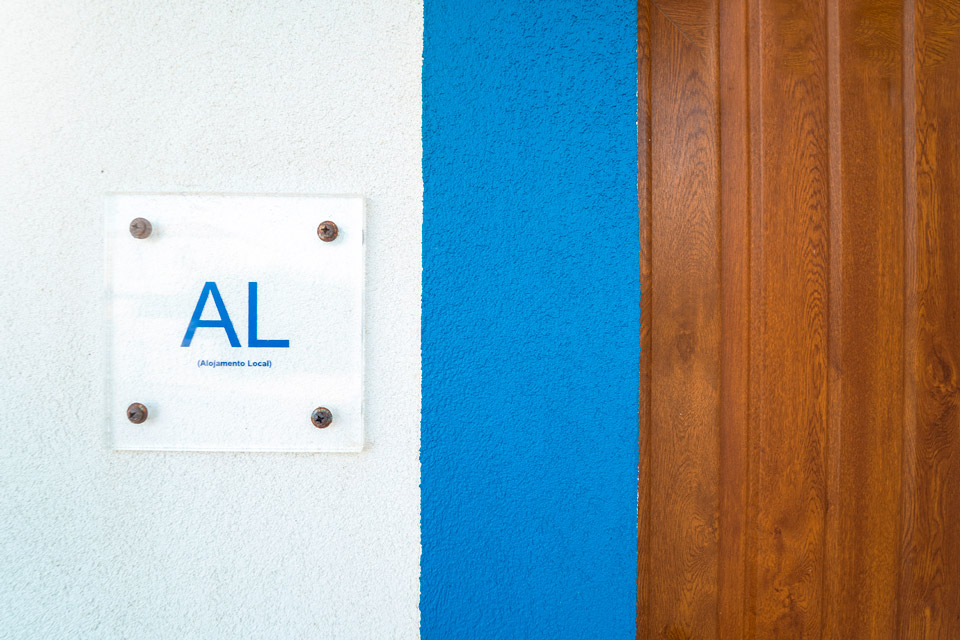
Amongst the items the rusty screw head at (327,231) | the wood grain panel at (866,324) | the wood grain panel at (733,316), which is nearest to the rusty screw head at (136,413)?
the rusty screw head at (327,231)

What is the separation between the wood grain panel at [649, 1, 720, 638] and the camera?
3.06 ft

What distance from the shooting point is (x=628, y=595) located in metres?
0.92

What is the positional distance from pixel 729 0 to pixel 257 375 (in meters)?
1.30

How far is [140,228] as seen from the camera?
92 cm

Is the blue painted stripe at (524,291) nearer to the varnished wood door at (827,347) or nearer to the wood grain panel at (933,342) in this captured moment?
the varnished wood door at (827,347)

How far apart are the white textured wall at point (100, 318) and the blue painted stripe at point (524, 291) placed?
0.22ft

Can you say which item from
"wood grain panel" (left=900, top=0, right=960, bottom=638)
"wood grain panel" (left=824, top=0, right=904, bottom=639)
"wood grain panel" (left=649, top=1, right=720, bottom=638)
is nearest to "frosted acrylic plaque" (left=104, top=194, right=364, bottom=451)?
"wood grain panel" (left=649, top=1, right=720, bottom=638)

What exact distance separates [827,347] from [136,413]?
1.47 metres

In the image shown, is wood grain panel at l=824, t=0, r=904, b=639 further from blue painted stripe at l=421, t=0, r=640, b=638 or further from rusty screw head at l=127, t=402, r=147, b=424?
rusty screw head at l=127, t=402, r=147, b=424

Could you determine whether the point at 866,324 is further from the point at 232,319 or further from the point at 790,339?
the point at 232,319

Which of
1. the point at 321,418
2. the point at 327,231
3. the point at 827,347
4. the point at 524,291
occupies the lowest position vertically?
the point at 321,418

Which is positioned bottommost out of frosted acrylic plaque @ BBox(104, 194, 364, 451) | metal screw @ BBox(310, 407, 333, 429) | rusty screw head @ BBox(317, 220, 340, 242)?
metal screw @ BBox(310, 407, 333, 429)

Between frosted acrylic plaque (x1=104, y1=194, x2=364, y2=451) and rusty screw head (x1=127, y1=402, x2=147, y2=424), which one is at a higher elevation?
frosted acrylic plaque (x1=104, y1=194, x2=364, y2=451)

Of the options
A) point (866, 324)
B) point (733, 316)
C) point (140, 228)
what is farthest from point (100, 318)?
point (866, 324)
